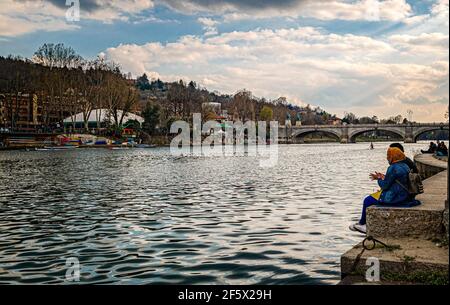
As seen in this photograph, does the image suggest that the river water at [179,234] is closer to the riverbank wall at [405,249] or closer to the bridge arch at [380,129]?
the riverbank wall at [405,249]

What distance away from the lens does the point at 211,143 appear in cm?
12406

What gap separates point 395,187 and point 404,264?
2501mm

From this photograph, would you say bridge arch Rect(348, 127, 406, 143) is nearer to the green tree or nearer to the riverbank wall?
the green tree

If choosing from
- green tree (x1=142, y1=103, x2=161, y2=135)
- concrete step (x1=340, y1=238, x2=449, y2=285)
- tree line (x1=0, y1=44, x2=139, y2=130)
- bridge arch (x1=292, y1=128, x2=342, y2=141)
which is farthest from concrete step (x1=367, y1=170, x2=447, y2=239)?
bridge arch (x1=292, y1=128, x2=342, y2=141)

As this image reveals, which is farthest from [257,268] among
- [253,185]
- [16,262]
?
[253,185]

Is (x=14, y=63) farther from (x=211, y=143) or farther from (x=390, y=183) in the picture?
(x=390, y=183)

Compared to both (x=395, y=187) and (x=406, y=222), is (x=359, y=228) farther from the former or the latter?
Answer: (x=406, y=222)

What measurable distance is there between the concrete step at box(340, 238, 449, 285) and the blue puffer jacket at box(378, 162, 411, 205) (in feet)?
4.13

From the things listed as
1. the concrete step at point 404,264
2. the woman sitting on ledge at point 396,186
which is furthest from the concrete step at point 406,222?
the concrete step at point 404,264

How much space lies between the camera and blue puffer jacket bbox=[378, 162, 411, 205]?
334 inches

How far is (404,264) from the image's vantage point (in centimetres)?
634

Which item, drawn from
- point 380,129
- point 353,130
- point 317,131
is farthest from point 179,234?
point 317,131

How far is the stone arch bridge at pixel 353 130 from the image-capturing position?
14225cm
